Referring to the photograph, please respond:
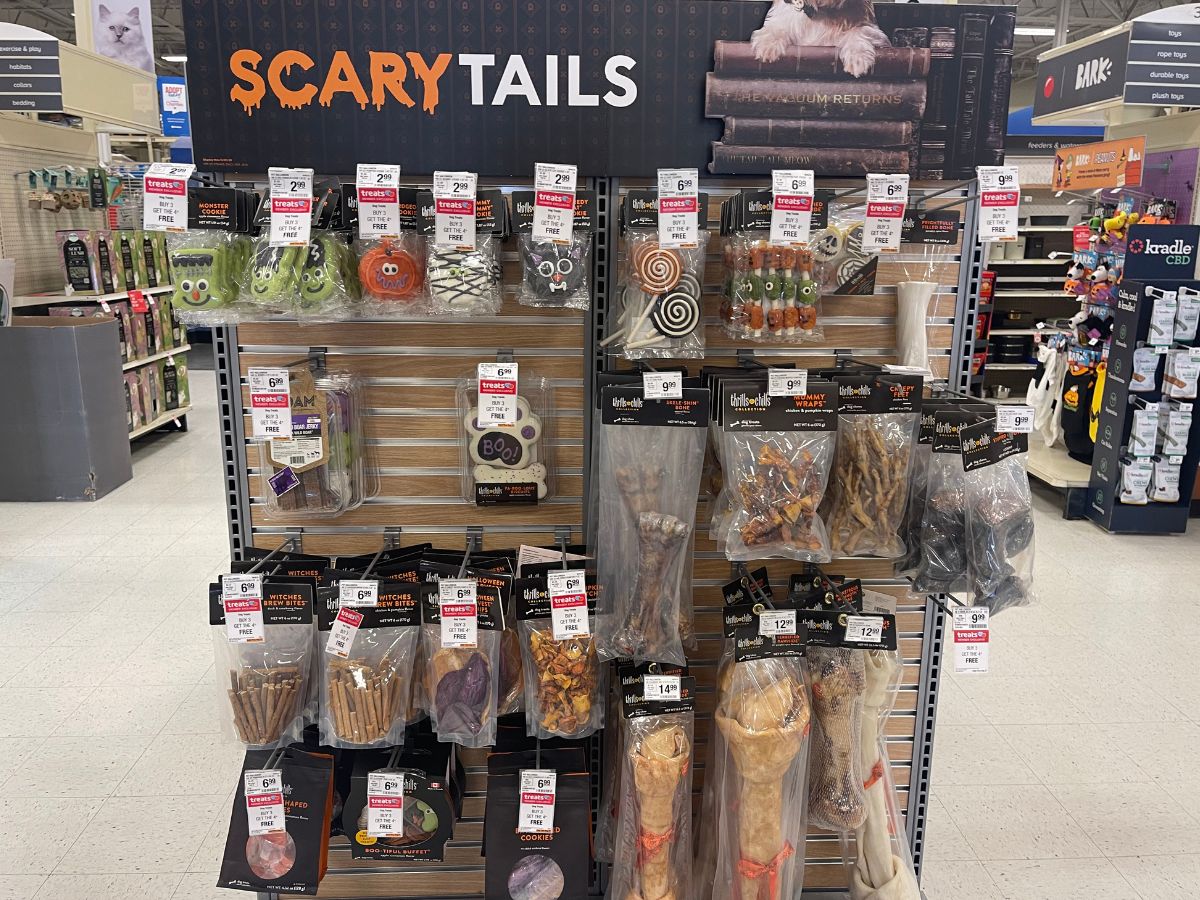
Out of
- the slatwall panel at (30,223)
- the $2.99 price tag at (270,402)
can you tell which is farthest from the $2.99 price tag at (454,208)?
the slatwall panel at (30,223)

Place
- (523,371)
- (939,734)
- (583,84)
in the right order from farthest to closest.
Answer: (939,734)
(523,371)
(583,84)

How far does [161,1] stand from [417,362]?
16.3m

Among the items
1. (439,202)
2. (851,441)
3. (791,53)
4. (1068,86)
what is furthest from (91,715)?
(1068,86)

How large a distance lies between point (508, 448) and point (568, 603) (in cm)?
40

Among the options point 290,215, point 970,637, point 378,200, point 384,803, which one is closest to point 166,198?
point 290,215

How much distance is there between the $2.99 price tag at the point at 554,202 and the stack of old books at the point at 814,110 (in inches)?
15.0

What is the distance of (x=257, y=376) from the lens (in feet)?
6.32

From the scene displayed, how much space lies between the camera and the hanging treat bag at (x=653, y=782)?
197cm

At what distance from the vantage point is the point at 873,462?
1952 mm

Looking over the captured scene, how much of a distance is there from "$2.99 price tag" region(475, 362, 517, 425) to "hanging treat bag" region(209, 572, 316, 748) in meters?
0.53

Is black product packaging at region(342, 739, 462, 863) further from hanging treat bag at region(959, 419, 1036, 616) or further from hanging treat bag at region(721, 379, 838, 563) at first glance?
hanging treat bag at region(959, 419, 1036, 616)

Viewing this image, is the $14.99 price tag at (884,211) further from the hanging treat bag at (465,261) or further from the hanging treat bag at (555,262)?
the hanging treat bag at (465,261)

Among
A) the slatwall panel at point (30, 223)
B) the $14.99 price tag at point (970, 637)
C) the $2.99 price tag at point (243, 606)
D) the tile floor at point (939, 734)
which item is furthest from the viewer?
the slatwall panel at point (30, 223)

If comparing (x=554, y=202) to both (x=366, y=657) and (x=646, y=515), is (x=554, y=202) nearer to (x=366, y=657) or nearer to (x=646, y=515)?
(x=646, y=515)
